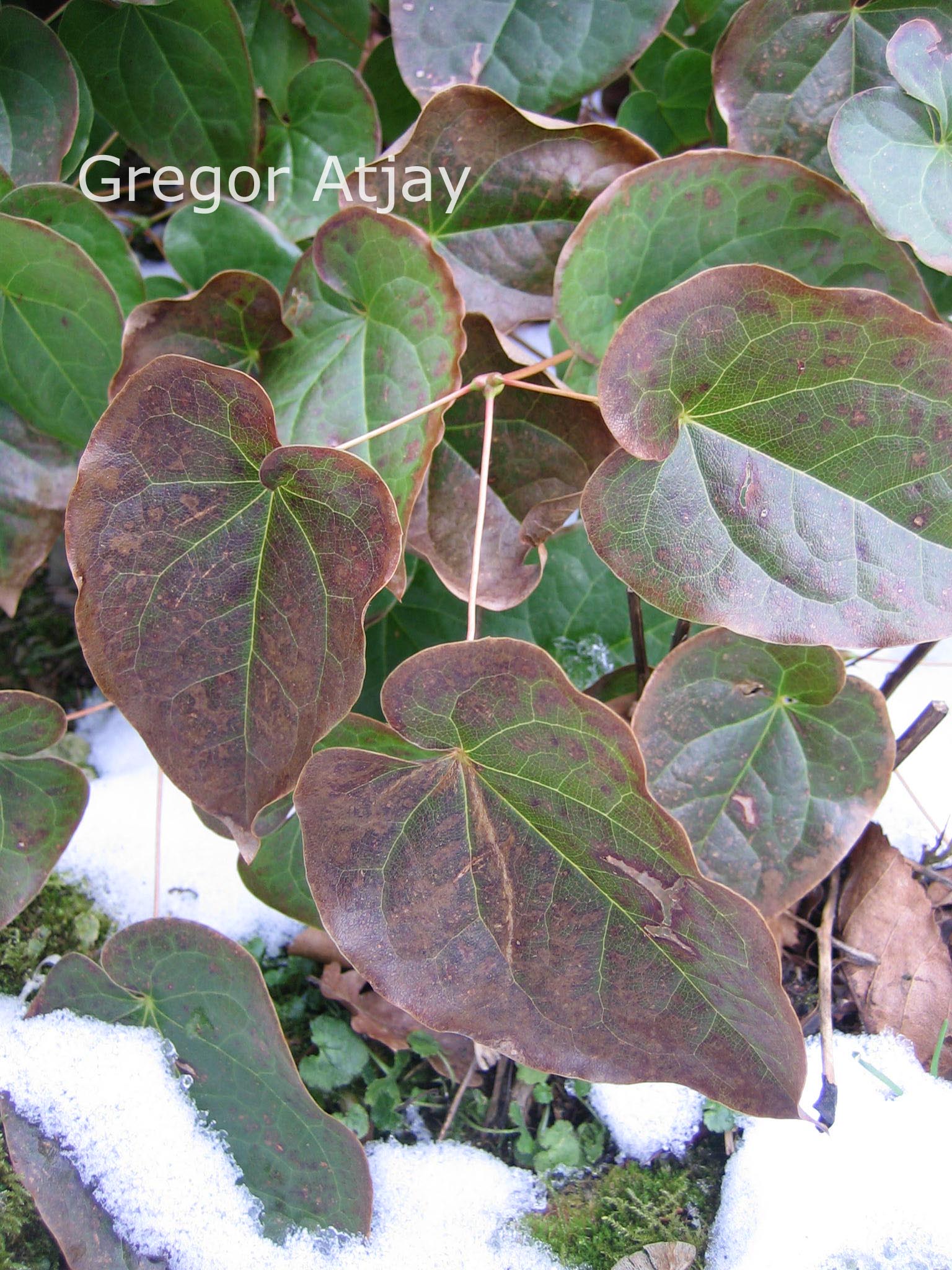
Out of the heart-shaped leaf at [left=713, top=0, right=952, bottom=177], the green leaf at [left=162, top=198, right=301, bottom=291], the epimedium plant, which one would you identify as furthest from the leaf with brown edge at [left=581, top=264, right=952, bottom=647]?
the green leaf at [left=162, top=198, right=301, bottom=291]

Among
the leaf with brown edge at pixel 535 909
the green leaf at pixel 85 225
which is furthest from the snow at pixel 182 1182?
the green leaf at pixel 85 225

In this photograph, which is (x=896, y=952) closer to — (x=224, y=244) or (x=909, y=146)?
(x=909, y=146)

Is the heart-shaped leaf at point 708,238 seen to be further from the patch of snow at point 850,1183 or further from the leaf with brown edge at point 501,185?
the patch of snow at point 850,1183

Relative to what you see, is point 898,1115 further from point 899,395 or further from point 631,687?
point 899,395

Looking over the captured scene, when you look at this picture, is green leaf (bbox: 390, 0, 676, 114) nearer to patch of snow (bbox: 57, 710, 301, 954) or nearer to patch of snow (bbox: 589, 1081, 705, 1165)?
patch of snow (bbox: 57, 710, 301, 954)

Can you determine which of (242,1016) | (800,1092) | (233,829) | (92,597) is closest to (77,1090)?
(242,1016)

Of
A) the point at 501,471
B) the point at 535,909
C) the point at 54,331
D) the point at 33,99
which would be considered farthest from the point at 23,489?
the point at 535,909
